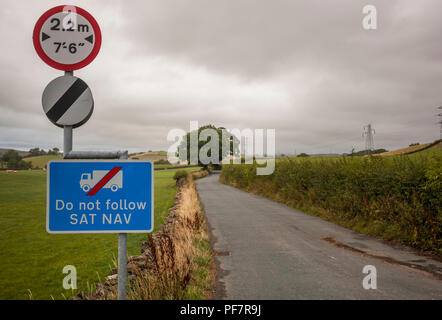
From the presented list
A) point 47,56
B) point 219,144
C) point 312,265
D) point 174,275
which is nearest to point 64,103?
point 47,56

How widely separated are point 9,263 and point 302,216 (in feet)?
36.0

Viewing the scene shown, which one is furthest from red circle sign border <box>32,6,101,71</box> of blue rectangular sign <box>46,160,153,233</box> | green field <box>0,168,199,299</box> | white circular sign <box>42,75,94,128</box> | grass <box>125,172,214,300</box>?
green field <box>0,168,199,299</box>

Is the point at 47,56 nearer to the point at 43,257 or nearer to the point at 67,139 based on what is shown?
the point at 67,139

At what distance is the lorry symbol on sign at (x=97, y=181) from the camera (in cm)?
219

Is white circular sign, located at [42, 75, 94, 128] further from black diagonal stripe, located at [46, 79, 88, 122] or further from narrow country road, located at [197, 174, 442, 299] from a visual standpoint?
narrow country road, located at [197, 174, 442, 299]

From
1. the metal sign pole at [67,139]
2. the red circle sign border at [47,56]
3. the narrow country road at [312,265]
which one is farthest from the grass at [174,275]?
the red circle sign border at [47,56]

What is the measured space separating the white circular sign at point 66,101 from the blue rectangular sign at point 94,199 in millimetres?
376

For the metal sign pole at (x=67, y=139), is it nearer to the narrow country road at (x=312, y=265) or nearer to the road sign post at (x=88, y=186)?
the road sign post at (x=88, y=186)

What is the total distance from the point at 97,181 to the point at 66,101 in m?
0.72

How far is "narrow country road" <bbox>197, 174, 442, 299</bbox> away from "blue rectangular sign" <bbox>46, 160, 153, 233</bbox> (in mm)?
2805

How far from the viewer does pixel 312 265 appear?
5.91 metres

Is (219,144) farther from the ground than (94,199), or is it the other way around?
(219,144)
